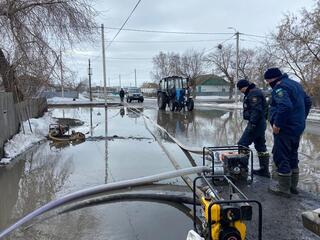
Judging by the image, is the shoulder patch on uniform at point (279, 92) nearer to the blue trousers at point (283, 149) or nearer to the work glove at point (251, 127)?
the blue trousers at point (283, 149)

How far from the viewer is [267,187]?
21.3 feet

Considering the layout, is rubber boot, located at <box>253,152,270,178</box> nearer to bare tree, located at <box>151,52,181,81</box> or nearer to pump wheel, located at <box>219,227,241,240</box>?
pump wheel, located at <box>219,227,241,240</box>

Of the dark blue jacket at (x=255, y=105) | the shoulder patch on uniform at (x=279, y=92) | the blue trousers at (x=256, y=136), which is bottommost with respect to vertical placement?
the blue trousers at (x=256, y=136)

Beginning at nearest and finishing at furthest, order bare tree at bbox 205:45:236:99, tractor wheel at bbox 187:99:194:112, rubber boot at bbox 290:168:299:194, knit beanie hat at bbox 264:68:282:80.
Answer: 1. knit beanie hat at bbox 264:68:282:80
2. rubber boot at bbox 290:168:299:194
3. tractor wheel at bbox 187:99:194:112
4. bare tree at bbox 205:45:236:99

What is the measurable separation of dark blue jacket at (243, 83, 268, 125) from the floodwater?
1164mm

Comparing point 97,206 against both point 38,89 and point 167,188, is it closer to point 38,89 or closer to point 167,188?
point 167,188

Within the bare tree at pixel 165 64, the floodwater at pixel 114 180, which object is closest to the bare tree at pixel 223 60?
the bare tree at pixel 165 64

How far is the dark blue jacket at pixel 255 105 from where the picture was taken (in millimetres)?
7340

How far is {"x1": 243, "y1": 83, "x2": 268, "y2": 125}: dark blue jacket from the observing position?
734cm

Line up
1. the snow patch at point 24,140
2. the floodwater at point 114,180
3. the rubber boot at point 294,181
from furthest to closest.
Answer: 1. the snow patch at point 24,140
2. the rubber boot at point 294,181
3. the floodwater at point 114,180

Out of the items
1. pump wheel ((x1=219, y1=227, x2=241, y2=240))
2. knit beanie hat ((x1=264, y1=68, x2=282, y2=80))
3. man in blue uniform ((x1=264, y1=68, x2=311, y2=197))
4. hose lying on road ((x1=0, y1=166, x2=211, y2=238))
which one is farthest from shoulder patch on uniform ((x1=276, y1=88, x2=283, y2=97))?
pump wheel ((x1=219, y1=227, x2=241, y2=240))

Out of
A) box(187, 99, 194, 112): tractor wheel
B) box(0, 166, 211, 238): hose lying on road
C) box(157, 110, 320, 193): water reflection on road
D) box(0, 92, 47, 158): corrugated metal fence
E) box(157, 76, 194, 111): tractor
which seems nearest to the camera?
box(0, 166, 211, 238): hose lying on road

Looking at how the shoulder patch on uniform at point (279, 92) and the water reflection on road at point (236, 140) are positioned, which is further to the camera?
the water reflection on road at point (236, 140)

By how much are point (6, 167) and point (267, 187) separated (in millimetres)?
6030
